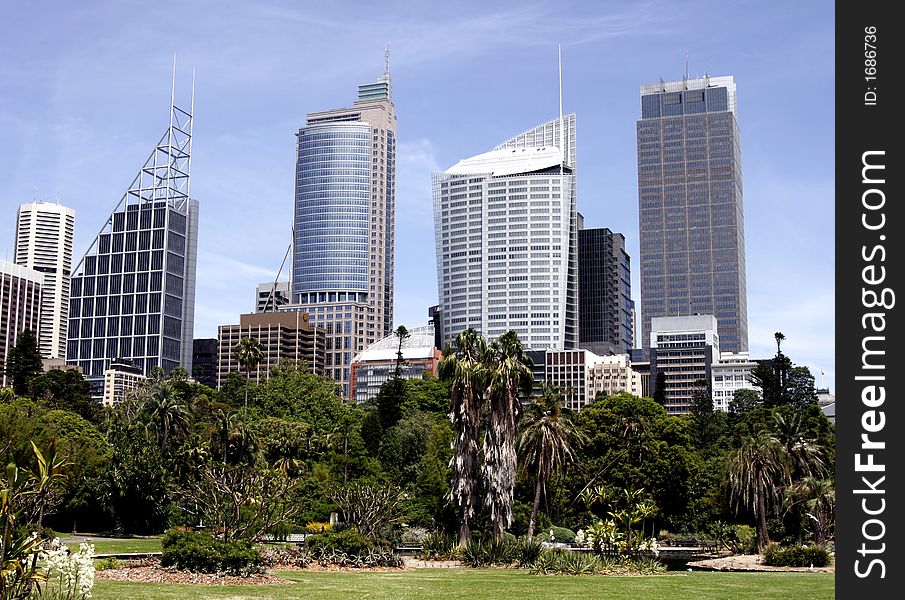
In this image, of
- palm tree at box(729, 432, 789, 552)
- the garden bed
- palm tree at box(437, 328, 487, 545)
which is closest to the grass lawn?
Result: the garden bed

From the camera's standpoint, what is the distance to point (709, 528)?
7869cm

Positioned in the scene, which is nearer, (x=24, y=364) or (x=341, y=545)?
(x=341, y=545)

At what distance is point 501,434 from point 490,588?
20.0 m

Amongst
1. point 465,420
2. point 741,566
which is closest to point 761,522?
point 741,566

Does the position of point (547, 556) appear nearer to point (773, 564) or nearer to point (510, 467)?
point (510, 467)

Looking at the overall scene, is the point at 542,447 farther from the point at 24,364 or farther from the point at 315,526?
the point at 24,364

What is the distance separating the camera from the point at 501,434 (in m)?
52.2

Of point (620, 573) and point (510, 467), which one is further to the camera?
point (510, 467)

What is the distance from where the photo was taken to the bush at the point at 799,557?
2024 inches

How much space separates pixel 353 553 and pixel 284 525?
9424 millimetres
